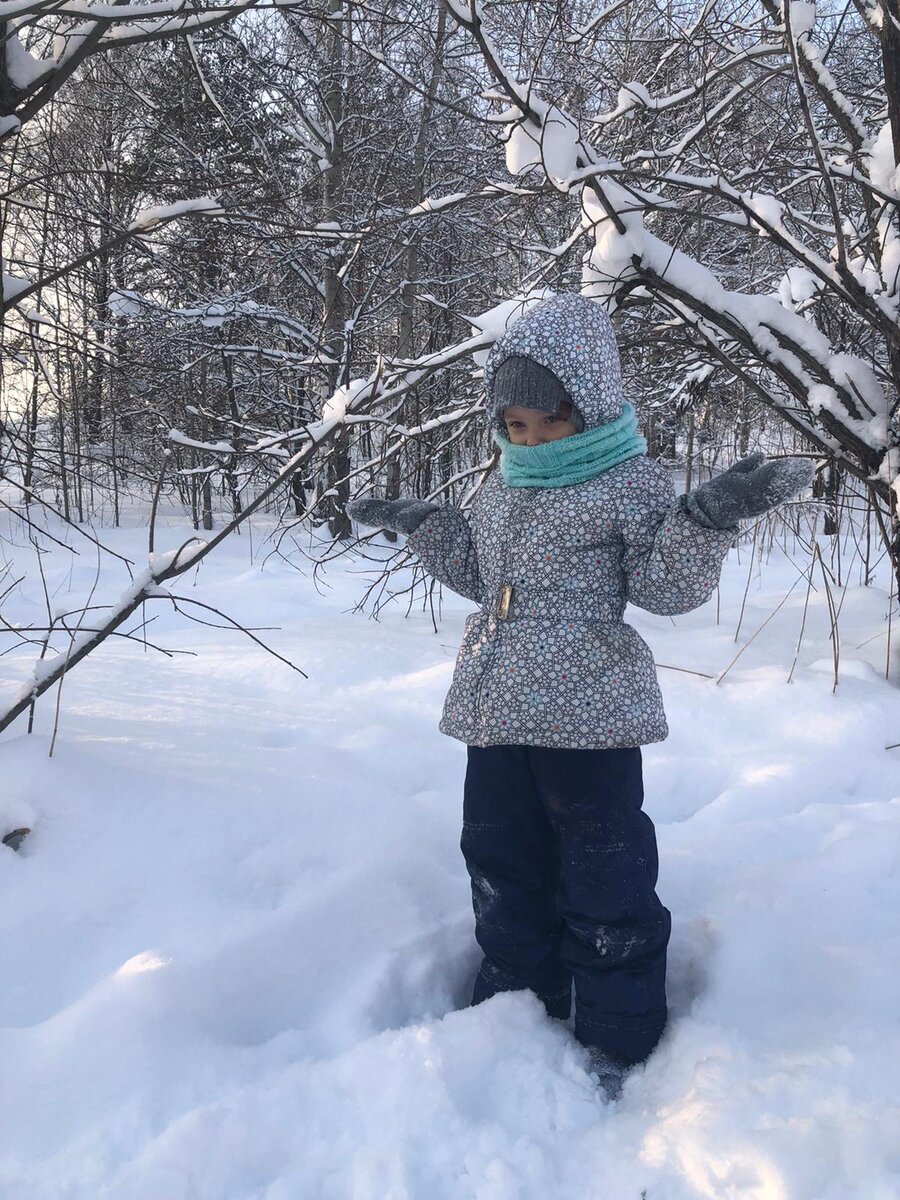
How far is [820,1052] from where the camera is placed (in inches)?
56.0

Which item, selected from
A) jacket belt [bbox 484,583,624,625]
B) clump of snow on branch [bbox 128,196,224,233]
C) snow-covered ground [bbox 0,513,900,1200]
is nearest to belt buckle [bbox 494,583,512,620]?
jacket belt [bbox 484,583,624,625]

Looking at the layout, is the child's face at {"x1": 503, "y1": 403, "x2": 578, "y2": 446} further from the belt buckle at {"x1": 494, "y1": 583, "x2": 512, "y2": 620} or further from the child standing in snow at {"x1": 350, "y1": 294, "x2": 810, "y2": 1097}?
the belt buckle at {"x1": 494, "y1": 583, "x2": 512, "y2": 620}

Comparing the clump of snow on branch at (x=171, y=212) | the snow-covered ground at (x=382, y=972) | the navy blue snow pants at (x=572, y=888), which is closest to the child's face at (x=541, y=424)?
the navy blue snow pants at (x=572, y=888)

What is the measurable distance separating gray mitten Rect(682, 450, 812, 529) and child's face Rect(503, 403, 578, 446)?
12.0 inches

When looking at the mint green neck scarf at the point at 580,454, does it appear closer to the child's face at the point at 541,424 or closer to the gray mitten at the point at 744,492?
the child's face at the point at 541,424

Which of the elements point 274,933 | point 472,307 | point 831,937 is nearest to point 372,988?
point 274,933

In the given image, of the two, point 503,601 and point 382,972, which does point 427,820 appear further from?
point 503,601

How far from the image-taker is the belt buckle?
1.62m

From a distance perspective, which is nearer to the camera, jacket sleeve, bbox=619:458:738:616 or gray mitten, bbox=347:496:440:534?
jacket sleeve, bbox=619:458:738:616

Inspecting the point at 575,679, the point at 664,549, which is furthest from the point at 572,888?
the point at 664,549

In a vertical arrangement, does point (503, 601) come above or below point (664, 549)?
below

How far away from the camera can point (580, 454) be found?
1582mm

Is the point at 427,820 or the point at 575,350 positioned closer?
the point at 575,350

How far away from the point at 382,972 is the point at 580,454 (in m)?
1.10
